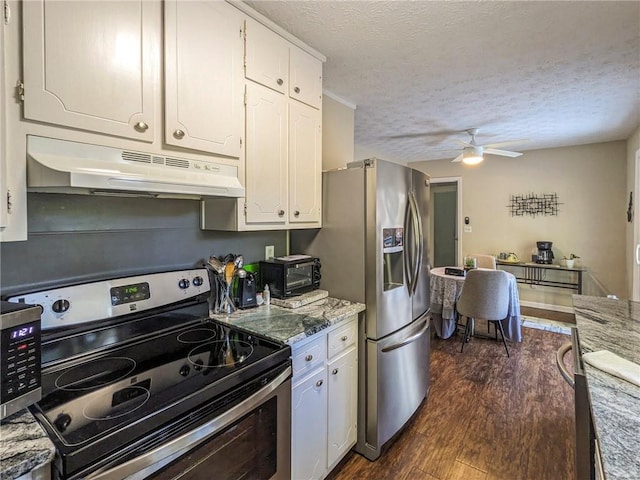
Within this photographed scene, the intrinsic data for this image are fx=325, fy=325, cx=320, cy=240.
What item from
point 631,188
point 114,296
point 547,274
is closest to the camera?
point 114,296

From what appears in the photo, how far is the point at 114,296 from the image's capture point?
141 cm

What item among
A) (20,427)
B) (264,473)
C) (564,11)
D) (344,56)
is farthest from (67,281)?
(564,11)

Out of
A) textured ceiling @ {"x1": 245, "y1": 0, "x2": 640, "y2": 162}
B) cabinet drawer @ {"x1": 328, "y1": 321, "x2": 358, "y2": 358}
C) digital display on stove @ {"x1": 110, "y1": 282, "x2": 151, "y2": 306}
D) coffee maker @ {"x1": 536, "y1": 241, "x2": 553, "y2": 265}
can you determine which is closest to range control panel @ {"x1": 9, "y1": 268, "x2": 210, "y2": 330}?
digital display on stove @ {"x1": 110, "y1": 282, "x2": 151, "y2": 306}

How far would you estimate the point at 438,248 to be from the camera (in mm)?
6105

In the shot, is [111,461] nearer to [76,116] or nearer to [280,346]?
[280,346]

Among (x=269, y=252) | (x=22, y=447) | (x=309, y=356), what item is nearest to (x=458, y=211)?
(x=269, y=252)

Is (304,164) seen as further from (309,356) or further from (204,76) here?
(309,356)

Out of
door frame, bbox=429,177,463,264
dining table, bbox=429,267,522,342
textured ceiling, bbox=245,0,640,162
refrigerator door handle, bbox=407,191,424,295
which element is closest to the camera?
textured ceiling, bbox=245,0,640,162

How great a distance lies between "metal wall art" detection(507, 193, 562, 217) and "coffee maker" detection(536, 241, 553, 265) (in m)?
0.49

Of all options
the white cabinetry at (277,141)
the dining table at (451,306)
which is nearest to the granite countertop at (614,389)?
the white cabinetry at (277,141)

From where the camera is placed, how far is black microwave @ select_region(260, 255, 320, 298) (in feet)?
6.42

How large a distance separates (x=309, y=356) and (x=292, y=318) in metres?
0.22

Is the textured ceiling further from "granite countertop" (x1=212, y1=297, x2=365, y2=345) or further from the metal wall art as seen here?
"granite countertop" (x1=212, y1=297, x2=365, y2=345)

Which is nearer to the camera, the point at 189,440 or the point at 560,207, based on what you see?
the point at 189,440
